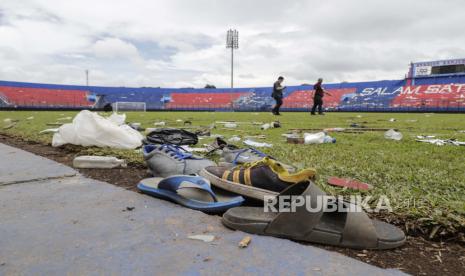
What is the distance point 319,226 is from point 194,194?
0.58 m

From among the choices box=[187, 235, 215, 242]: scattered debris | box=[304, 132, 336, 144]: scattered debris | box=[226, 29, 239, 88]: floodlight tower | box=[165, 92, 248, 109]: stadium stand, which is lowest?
box=[187, 235, 215, 242]: scattered debris

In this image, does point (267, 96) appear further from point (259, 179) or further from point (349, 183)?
point (259, 179)

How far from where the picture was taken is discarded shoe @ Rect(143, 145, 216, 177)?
73.5 inches

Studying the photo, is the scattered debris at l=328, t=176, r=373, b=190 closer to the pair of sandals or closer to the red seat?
the pair of sandals

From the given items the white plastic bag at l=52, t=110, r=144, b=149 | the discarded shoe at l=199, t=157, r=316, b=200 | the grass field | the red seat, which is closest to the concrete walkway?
the discarded shoe at l=199, t=157, r=316, b=200

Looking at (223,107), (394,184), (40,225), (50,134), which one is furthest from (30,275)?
(223,107)

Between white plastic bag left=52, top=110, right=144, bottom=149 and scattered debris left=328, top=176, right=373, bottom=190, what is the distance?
2030 mm

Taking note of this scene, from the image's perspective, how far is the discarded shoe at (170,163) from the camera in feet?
6.12

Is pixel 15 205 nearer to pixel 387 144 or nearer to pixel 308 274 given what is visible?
pixel 308 274

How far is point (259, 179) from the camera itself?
4.60 feet

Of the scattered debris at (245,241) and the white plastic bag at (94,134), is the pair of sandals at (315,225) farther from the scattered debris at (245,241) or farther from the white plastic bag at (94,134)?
the white plastic bag at (94,134)

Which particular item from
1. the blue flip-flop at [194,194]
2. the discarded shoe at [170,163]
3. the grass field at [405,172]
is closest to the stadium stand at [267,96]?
the grass field at [405,172]

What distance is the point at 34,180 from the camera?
6.19ft

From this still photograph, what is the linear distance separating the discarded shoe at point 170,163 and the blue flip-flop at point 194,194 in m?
0.28
